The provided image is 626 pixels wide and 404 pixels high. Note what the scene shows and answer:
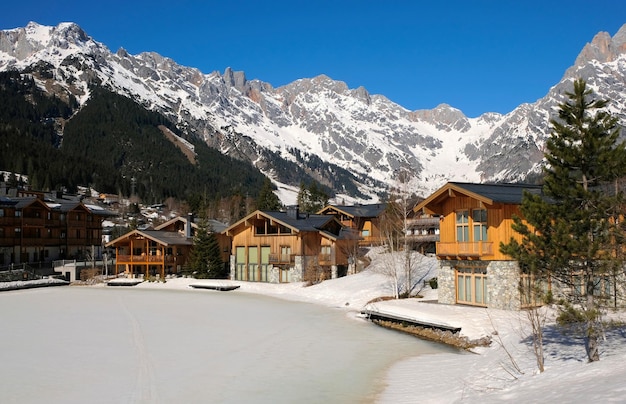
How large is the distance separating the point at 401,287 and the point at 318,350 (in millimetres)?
17308

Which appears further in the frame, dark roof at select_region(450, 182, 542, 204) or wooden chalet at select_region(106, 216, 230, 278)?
wooden chalet at select_region(106, 216, 230, 278)

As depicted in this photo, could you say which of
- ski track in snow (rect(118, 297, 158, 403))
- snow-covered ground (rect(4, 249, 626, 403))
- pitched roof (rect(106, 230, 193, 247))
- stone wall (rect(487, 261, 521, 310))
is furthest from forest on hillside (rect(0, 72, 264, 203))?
snow-covered ground (rect(4, 249, 626, 403))

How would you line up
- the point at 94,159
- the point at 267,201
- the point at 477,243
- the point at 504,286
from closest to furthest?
the point at 504,286
the point at 477,243
the point at 267,201
the point at 94,159

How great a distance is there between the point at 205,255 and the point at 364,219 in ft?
68.1

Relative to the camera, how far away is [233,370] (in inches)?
711

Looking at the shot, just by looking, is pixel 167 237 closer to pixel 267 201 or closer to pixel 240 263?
pixel 240 263

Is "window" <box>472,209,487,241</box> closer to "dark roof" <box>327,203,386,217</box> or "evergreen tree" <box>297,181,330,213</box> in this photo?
"dark roof" <box>327,203,386,217</box>

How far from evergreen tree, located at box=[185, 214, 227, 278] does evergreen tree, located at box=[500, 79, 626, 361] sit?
42.5 m

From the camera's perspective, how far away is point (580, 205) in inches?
618

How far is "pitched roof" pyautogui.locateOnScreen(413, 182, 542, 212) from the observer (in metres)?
27.0

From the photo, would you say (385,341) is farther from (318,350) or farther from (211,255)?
(211,255)

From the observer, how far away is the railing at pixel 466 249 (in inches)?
1081

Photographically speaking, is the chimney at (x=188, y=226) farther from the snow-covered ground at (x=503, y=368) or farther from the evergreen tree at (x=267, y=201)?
the snow-covered ground at (x=503, y=368)

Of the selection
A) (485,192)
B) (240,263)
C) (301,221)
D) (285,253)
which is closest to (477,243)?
(485,192)
